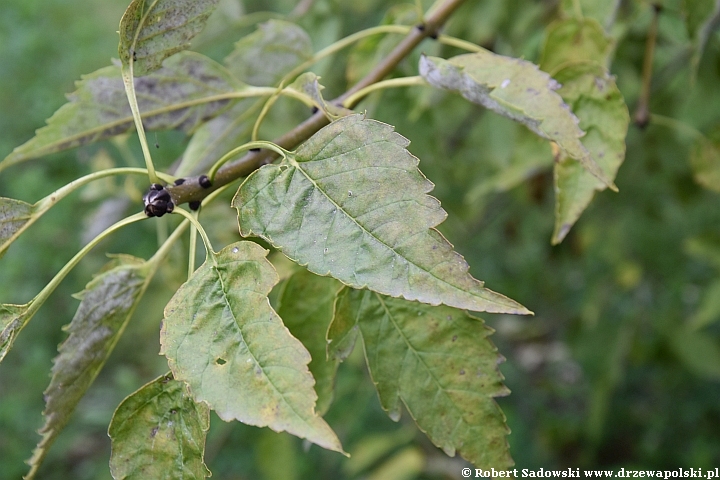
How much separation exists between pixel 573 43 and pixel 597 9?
0.37 ft

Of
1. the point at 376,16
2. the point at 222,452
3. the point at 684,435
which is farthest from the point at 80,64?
the point at 684,435

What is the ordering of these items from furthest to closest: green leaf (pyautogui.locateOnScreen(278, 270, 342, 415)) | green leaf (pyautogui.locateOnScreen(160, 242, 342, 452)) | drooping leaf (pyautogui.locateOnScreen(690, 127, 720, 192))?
drooping leaf (pyautogui.locateOnScreen(690, 127, 720, 192)) < green leaf (pyautogui.locateOnScreen(278, 270, 342, 415)) < green leaf (pyautogui.locateOnScreen(160, 242, 342, 452))

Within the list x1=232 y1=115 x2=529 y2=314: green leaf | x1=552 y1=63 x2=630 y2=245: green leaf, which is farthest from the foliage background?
x1=232 y1=115 x2=529 y2=314: green leaf

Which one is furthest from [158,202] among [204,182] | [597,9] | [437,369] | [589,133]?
[597,9]

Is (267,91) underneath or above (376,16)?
above

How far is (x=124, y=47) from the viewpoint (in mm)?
625

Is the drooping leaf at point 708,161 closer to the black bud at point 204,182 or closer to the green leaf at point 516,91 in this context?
the green leaf at point 516,91

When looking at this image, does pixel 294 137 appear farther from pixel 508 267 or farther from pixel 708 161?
pixel 508 267

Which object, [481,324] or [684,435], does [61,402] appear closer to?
[481,324]

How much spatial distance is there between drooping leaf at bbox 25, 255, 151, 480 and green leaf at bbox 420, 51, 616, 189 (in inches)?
14.1

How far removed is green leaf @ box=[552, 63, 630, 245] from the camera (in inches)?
27.4

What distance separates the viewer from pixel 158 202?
1.89 ft

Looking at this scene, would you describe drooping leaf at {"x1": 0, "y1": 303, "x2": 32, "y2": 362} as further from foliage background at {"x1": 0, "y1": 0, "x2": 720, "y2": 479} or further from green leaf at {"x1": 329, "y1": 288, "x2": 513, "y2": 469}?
foliage background at {"x1": 0, "y1": 0, "x2": 720, "y2": 479}

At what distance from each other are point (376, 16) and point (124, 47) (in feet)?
4.03
